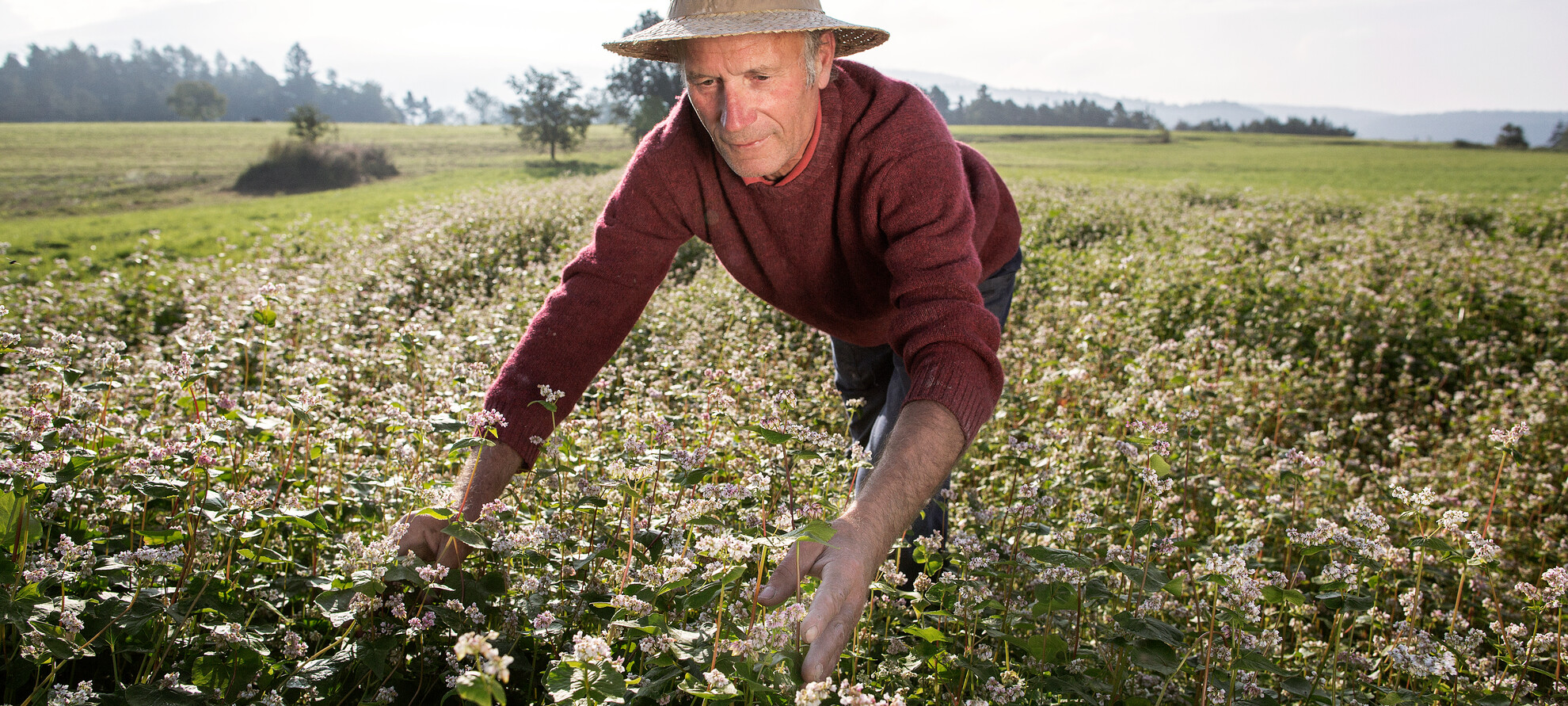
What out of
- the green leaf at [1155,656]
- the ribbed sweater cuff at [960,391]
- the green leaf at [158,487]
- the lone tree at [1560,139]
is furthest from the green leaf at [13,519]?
the lone tree at [1560,139]

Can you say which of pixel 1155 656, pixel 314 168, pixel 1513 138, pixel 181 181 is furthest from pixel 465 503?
pixel 1513 138

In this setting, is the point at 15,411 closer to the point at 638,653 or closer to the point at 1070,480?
the point at 638,653

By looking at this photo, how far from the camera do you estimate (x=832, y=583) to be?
1.51 m

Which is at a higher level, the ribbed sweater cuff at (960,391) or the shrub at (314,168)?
the shrub at (314,168)

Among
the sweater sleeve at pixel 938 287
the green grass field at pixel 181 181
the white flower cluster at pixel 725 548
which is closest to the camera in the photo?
the white flower cluster at pixel 725 548

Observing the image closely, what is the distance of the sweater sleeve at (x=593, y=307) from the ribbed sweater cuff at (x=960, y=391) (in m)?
0.99

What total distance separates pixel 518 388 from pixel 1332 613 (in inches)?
127

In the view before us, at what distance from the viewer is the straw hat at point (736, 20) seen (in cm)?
211

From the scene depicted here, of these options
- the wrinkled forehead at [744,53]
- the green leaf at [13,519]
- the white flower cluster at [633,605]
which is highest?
the wrinkled forehead at [744,53]

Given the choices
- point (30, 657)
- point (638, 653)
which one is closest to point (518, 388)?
point (638, 653)

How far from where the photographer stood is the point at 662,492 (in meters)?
2.67

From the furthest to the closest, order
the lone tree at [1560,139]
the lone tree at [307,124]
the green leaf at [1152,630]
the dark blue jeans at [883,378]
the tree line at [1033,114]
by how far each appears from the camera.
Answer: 1. the tree line at [1033,114]
2. the lone tree at [1560,139]
3. the lone tree at [307,124]
4. the dark blue jeans at [883,378]
5. the green leaf at [1152,630]

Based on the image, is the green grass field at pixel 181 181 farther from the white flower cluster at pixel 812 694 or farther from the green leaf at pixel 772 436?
the white flower cluster at pixel 812 694

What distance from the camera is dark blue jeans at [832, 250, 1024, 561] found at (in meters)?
3.12
